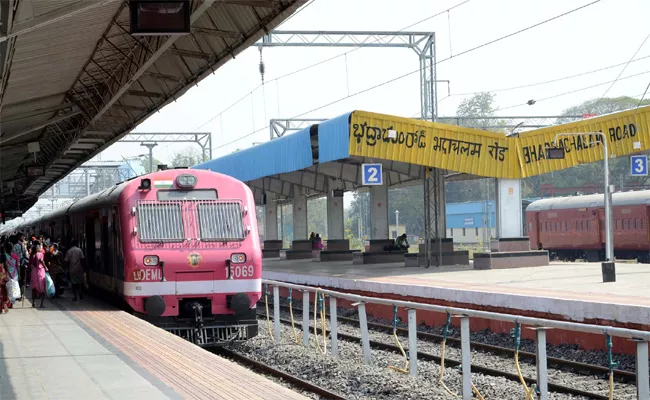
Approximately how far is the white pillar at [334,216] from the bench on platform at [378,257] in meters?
5.23

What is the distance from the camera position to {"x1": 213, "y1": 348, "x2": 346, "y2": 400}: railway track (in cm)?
1162

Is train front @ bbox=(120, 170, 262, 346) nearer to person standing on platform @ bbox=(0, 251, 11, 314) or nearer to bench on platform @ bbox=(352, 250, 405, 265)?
person standing on platform @ bbox=(0, 251, 11, 314)

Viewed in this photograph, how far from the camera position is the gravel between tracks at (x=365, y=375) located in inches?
446

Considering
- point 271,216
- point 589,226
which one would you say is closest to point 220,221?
point 589,226

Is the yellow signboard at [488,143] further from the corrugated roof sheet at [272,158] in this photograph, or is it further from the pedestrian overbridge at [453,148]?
the corrugated roof sheet at [272,158]

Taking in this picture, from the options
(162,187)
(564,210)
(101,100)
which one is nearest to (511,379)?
(162,187)

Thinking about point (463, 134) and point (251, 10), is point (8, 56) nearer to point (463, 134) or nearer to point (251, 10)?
point (251, 10)

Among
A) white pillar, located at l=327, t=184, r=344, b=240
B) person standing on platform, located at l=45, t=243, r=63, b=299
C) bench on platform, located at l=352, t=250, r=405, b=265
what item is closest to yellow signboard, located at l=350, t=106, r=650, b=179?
bench on platform, located at l=352, t=250, r=405, b=265

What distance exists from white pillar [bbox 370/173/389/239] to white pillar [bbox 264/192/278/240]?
38.0ft

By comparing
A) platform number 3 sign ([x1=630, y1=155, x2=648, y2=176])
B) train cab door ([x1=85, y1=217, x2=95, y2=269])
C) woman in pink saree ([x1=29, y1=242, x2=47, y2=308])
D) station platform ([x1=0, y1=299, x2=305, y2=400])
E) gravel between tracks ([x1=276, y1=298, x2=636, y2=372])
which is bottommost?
gravel between tracks ([x1=276, y1=298, x2=636, y2=372])

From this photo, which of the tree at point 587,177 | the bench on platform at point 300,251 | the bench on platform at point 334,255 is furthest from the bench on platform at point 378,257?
the tree at point 587,177

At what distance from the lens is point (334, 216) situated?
135 ft

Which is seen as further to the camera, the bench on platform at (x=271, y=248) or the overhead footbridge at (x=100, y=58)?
the bench on platform at (x=271, y=248)

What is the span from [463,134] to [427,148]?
137cm
